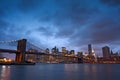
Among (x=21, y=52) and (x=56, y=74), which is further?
(x=21, y=52)

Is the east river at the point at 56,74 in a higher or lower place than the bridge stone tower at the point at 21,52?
lower

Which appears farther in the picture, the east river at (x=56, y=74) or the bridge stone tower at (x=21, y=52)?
the bridge stone tower at (x=21, y=52)

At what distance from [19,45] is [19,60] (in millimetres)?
6503

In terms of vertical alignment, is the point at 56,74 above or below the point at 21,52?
below

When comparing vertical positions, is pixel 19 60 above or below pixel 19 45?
below

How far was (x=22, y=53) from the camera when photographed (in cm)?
6412

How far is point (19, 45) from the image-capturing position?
67.4 m

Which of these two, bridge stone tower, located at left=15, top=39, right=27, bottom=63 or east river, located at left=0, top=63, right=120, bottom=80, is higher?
bridge stone tower, located at left=15, top=39, right=27, bottom=63

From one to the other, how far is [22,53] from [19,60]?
3.61 meters

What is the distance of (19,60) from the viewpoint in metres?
65.4

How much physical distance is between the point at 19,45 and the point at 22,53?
4.97 metres

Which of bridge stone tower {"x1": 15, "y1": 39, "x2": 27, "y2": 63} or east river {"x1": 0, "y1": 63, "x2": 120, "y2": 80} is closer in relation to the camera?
east river {"x1": 0, "y1": 63, "x2": 120, "y2": 80}
